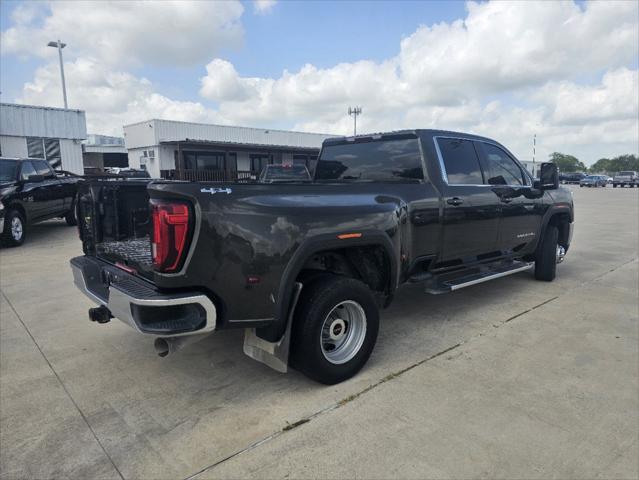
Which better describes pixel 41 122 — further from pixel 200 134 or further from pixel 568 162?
pixel 568 162

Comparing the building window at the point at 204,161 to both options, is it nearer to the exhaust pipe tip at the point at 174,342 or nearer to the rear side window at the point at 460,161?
the rear side window at the point at 460,161

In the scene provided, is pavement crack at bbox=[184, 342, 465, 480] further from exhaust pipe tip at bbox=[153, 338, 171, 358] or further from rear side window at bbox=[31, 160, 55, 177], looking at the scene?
rear side window at bbox=[31, 160, 55, 177]

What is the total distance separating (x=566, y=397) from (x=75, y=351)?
4.01m

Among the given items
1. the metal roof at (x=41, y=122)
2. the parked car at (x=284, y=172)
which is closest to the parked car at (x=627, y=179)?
the parked car at (x=284, y=172)

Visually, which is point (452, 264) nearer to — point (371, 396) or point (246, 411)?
point (371, 396)

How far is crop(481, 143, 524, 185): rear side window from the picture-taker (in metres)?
5.18

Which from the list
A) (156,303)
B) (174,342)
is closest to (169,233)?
(156,303)

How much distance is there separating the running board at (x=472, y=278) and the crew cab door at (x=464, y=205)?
21cm

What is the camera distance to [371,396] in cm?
320

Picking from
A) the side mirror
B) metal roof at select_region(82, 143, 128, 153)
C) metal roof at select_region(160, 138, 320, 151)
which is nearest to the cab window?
the side mirror

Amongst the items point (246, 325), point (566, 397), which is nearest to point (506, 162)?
point (566, 397)

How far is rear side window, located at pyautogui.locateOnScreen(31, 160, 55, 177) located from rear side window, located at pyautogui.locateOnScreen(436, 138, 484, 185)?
30.5ft

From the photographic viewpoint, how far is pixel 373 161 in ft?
15.6

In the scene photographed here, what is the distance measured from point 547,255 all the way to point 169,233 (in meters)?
5.34
